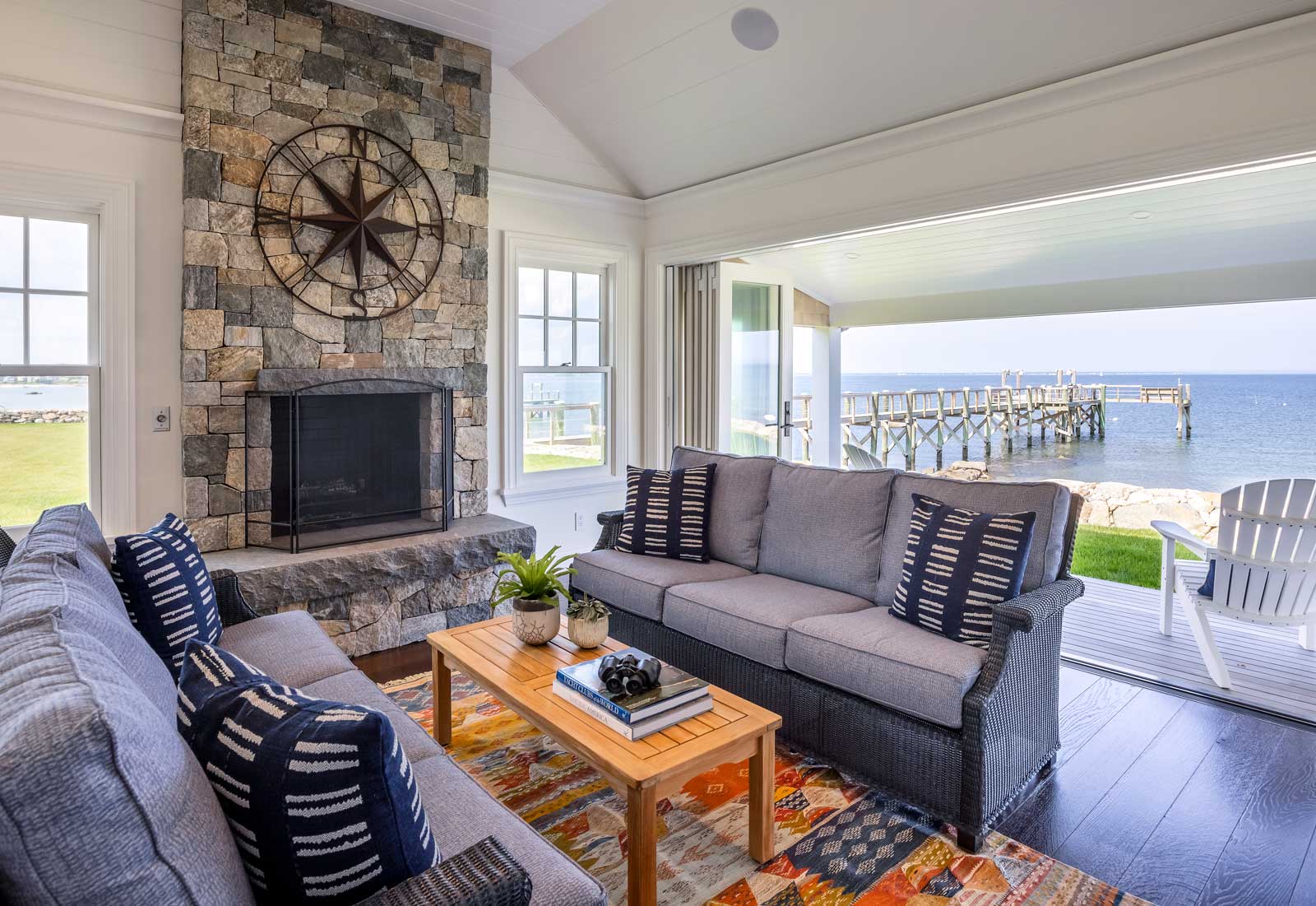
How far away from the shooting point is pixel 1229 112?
9.68ft

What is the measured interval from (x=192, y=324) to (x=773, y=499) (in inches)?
111

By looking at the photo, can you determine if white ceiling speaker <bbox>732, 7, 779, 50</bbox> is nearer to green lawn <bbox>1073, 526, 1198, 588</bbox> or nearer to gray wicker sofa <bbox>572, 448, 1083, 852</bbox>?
gray wicker sofa <bbox>572, 448, 1083, 852</bbox>

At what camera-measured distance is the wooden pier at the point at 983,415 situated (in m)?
8.96

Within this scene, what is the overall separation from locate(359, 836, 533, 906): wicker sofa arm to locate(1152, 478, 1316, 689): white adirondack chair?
11.8 feet

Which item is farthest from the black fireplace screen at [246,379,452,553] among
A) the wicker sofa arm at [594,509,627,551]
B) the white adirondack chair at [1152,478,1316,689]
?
the white adirondack chair at [1152,478,1316,689]

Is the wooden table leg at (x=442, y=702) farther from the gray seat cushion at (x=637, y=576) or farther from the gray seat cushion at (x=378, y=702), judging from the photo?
the gray seat cushion at (x=637, y=576)

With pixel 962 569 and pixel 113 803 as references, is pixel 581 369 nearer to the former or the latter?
pixel 962 569

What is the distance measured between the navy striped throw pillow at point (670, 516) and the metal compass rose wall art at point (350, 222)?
1.72m

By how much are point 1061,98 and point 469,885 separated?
145 inches

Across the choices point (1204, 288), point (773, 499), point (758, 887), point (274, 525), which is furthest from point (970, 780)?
point (1204, 288)

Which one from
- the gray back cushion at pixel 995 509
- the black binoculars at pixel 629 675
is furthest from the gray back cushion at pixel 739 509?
the black binoculars at pixel 629 675

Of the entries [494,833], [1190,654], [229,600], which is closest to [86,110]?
[229,600]

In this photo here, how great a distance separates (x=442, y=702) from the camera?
2.90 m

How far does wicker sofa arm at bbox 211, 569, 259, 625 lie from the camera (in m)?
2.86
